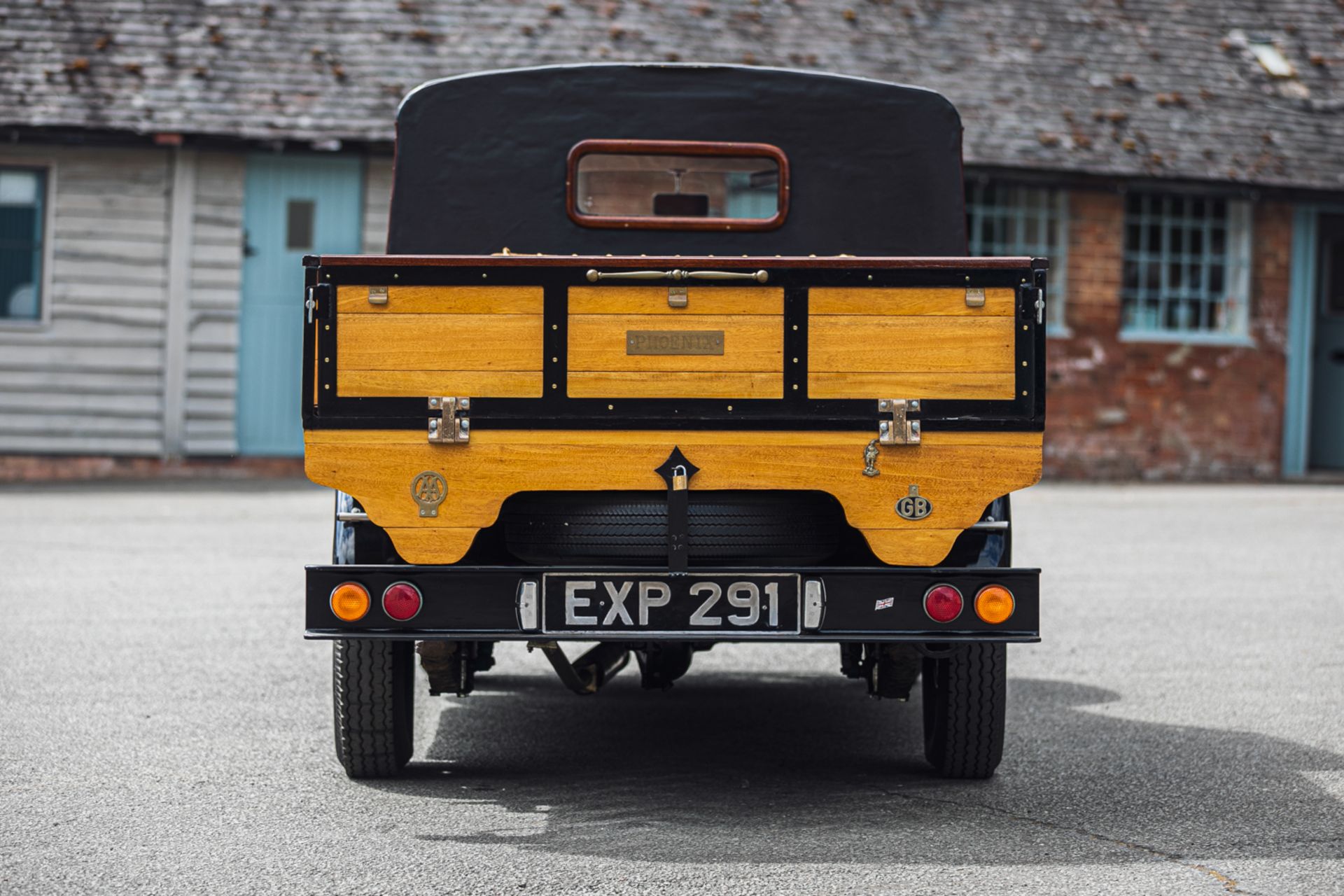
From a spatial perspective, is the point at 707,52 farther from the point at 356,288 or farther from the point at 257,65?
the point at 356,288

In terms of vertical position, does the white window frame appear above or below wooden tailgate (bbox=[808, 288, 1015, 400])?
above

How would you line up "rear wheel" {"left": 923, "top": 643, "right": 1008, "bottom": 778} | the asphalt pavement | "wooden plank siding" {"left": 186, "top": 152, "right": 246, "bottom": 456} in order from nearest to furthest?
the asphalt pavement < "rear wheel" {"left": 923, "top": 643, "right": 1008, "bottom": 778} < "wooden plank siding" {"left": 186, "top": 152, "right": 246, "bottom": 456}

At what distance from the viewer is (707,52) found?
17156mm

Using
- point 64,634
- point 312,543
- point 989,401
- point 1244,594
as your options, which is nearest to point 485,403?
point 989,401

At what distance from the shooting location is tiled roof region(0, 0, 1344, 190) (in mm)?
15789

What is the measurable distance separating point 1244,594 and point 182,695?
5755 mm

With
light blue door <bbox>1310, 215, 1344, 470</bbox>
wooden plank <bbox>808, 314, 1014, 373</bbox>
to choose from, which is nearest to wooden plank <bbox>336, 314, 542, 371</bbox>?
wooden plank <bbox>808, 314, 1014, 373</bbox>

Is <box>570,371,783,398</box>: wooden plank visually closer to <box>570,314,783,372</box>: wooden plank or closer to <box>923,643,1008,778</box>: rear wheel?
<box>570,314,783,372</box>: wooden plank

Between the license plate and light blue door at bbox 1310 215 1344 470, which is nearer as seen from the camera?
the license plate

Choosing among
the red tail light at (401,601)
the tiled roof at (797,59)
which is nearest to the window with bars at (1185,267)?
the tiled roof at (797,59)

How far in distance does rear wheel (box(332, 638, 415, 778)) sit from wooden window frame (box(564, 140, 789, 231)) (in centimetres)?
176

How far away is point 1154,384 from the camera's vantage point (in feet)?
57.9

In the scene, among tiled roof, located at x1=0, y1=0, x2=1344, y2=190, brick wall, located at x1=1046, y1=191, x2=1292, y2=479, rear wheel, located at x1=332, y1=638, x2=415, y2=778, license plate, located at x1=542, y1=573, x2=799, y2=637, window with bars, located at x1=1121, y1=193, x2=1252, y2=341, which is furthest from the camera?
window with bars, located at x1=1121, y1=193, x2=1252, y2=341

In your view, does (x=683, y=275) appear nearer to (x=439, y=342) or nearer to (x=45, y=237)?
(x=439, y=342)
